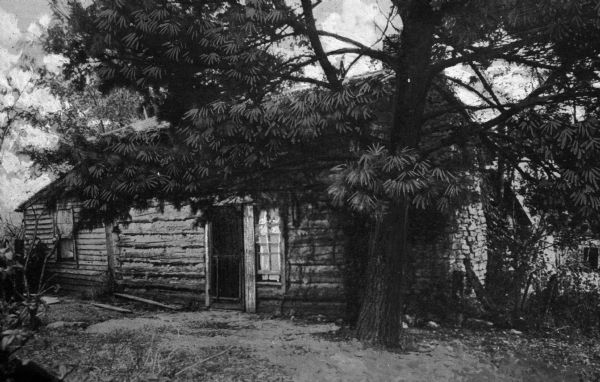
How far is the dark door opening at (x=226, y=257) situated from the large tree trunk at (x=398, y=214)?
4.87 m

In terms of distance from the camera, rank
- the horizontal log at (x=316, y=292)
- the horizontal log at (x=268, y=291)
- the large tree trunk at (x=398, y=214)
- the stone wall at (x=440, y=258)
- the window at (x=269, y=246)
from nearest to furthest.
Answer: the large tree trunk at (x=398, y=214)
the stone wall at (x=440, y=258)
the horizontal log at (x=316, y=292)
the horizontal log at (x=268, y=291)
the window at (x=269, y=246)

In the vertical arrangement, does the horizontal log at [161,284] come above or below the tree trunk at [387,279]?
below

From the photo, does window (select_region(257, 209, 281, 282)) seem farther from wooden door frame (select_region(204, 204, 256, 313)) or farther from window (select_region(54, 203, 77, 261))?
window (select_region(54, 203, 77, 261))

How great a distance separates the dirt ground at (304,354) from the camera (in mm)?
5797

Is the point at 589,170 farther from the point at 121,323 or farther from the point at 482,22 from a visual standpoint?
the point at 121,323

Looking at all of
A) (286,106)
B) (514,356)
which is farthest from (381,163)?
(514,356)

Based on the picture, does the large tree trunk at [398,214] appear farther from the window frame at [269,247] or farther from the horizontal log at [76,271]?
the horizontal log at [76,271]

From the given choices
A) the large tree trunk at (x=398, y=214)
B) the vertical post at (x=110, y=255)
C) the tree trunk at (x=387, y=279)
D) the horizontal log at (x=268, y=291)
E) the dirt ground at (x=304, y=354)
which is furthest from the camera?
the vertical post at (x=110, y=255)

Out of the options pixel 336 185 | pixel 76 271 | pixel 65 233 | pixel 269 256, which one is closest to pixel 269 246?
pixel 269 256

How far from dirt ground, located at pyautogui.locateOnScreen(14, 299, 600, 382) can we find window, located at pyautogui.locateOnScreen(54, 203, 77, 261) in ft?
22.8

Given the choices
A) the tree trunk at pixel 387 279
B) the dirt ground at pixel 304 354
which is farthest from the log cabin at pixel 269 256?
the tree trunk at pixel 387 279

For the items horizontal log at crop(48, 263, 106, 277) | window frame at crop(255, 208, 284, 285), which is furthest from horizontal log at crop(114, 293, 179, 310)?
window frame at crop(255, 208, 284, 285)

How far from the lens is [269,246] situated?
10.6 meters

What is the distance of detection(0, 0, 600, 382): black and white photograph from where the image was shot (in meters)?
5.06
